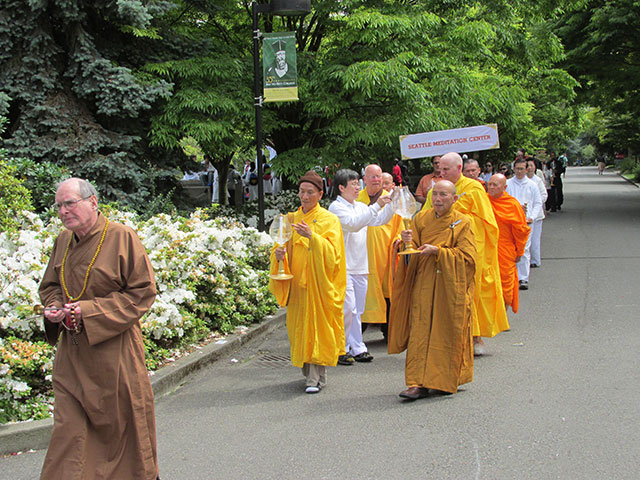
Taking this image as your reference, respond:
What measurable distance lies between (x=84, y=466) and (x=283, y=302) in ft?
8.97

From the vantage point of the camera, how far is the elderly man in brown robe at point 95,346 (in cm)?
388

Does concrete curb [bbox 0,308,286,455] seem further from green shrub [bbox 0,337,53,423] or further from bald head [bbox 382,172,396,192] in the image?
bald head [bbox 382,172,396,192]

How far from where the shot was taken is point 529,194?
486 inches

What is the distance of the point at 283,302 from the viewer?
20.9 feet

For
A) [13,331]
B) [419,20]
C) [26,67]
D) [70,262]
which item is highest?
[419,20]

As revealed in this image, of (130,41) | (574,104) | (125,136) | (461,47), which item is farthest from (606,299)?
(574,104)

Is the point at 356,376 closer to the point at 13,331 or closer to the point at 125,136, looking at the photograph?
the point at 13,331

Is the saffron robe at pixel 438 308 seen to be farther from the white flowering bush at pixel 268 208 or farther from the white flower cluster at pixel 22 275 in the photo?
the white flowering bush at pixel 268 208

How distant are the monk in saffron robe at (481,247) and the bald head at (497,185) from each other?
2.29 metres

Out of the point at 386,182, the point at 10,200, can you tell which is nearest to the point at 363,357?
the point at 386,182

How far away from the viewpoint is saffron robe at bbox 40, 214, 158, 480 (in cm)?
389

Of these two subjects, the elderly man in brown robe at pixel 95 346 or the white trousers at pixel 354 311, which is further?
the white trousers at pixel 354 311

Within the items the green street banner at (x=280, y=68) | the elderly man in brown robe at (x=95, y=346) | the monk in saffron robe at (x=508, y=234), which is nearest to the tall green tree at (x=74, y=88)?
the green street banner at (x=280, y=68)

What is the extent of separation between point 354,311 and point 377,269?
3.08 ft
